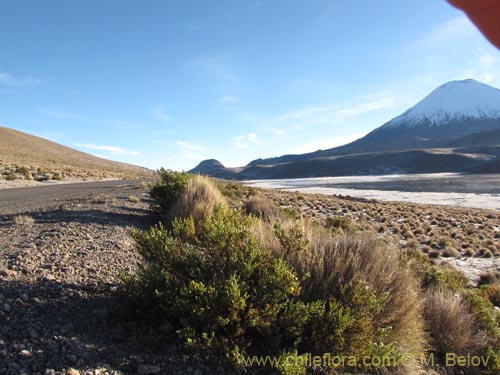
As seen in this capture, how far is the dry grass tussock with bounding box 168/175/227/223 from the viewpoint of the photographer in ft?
26.5

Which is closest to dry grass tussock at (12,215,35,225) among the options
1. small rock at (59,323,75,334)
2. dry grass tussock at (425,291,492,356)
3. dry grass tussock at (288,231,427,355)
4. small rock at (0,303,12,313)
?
small rock at (0,303,12,313)

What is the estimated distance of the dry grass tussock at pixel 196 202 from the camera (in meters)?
8.08

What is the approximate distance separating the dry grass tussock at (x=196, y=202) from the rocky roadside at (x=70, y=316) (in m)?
2.16

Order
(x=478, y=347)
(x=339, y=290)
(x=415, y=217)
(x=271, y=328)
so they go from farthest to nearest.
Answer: (x=415, y=217) < (x=478, y=347) < (x=339, y=290) < (x=271, y=328)

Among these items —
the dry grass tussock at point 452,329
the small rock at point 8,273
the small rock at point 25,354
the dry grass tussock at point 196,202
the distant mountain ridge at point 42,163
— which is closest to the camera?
the small rock at point 25,354

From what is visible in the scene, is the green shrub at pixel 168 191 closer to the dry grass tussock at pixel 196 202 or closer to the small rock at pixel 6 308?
the dry grass tussock at pixel 196 202

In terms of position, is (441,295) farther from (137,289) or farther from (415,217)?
(415,217)

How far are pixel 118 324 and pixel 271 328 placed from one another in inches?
58.7

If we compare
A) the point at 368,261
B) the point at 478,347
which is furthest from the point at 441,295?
the point at 368,261

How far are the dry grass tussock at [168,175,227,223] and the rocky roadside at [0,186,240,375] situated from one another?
7.08 ft

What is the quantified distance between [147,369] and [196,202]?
19.4 feet

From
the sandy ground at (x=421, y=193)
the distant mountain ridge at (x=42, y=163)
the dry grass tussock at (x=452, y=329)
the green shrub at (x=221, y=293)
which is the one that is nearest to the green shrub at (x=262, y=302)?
the green shrub at (x=221, y=293)

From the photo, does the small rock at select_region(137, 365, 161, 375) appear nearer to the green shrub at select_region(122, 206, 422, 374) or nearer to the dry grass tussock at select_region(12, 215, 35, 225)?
the green shrub at select_region(122, 206, 422, 374)

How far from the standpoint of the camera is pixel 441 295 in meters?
4.98
